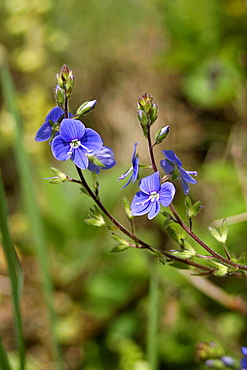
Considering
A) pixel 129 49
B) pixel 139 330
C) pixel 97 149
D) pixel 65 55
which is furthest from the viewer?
pixel 129 49

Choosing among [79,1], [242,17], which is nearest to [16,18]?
[79,1]

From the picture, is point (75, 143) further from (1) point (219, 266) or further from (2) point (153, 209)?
(1) point (219, 266)

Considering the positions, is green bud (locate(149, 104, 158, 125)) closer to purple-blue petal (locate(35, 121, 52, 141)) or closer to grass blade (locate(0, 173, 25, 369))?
purple-blue petal (locate(35, 121, 52, 141))

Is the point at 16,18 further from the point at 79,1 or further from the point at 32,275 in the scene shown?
the point at 32,275

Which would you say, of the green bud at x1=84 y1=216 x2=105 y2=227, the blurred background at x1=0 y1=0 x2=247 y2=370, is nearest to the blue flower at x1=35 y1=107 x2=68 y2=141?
the green bud at x1=84 y1=216 x2=105 y2=227

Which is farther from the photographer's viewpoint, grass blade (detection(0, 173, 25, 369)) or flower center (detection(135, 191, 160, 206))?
grass blade (detection(0, 173, 25, 369))

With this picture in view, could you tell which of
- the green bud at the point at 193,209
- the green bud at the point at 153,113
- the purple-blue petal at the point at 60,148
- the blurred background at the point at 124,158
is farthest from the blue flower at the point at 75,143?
the blurred background at the point at 124,158

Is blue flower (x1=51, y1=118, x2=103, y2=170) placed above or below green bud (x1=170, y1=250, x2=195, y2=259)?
above
